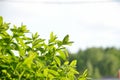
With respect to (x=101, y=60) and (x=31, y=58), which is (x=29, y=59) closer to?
(x=31, y=58)

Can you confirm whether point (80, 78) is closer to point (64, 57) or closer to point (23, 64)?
point (64, 57)

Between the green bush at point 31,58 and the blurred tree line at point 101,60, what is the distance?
117 meters

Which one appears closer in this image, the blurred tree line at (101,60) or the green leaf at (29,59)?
the green leaf at (29,59)

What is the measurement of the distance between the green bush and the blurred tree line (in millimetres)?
116538

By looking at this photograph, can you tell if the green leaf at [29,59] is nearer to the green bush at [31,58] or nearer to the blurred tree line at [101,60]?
the green bush at [31,58]

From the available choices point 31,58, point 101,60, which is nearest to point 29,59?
point 31,58

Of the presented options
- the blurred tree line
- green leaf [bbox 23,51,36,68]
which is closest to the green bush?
green leaf [bbox 23,51,36,68]

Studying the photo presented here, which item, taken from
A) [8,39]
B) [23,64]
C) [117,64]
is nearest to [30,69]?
[23,64]

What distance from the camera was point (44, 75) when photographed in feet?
13.1

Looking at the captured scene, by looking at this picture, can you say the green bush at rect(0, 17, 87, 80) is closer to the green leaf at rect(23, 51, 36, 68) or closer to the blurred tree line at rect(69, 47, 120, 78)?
the green leaf at rect(23, 51, 36, 68)

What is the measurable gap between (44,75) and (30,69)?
4.8 inches

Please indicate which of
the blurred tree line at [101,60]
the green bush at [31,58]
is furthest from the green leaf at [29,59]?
the blurred tree line at [101,60]

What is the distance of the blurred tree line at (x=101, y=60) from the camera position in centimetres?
12812

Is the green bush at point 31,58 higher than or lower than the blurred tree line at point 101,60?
higher
